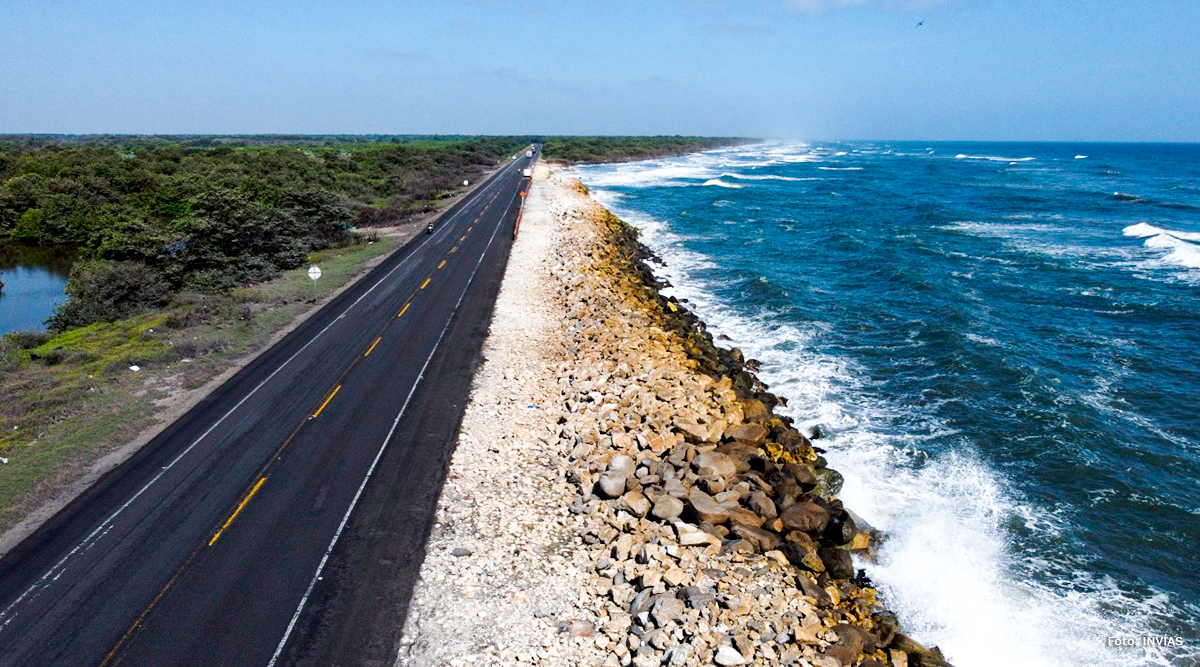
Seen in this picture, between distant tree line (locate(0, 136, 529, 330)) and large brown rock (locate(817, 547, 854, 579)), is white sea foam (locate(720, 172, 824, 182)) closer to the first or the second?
distant tree line (locate(0, 136, 529, 330))

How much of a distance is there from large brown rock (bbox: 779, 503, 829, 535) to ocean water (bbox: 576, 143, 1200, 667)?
91.1 inches

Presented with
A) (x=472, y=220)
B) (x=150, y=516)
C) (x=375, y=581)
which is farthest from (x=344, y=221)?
(x=375, y=581)

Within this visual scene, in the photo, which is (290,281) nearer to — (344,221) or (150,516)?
(344,221)

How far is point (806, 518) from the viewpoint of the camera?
16.1m

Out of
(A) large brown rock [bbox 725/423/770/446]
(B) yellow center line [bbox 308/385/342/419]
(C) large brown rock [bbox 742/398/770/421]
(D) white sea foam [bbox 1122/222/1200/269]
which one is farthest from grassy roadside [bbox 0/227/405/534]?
(D) white sea foam [bbox 1122/222/1200/269]

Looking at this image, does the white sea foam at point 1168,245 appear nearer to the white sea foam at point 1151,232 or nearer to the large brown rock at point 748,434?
the white sea foam at point 1151,232

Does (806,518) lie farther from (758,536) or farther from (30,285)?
(30,285)

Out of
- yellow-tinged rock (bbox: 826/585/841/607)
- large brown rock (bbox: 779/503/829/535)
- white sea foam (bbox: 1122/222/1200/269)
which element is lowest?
yellow-tinged rock (bbox: 826/585/841/607)

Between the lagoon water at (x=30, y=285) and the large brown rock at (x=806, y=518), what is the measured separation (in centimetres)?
4329

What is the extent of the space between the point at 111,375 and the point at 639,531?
888 inches

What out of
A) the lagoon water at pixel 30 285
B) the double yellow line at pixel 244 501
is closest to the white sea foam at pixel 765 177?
the lagoon water at pixel 30 285

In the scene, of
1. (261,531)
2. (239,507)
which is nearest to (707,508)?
(261,531)

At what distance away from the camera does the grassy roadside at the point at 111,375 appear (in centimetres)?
1825

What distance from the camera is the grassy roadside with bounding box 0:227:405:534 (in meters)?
18.2
